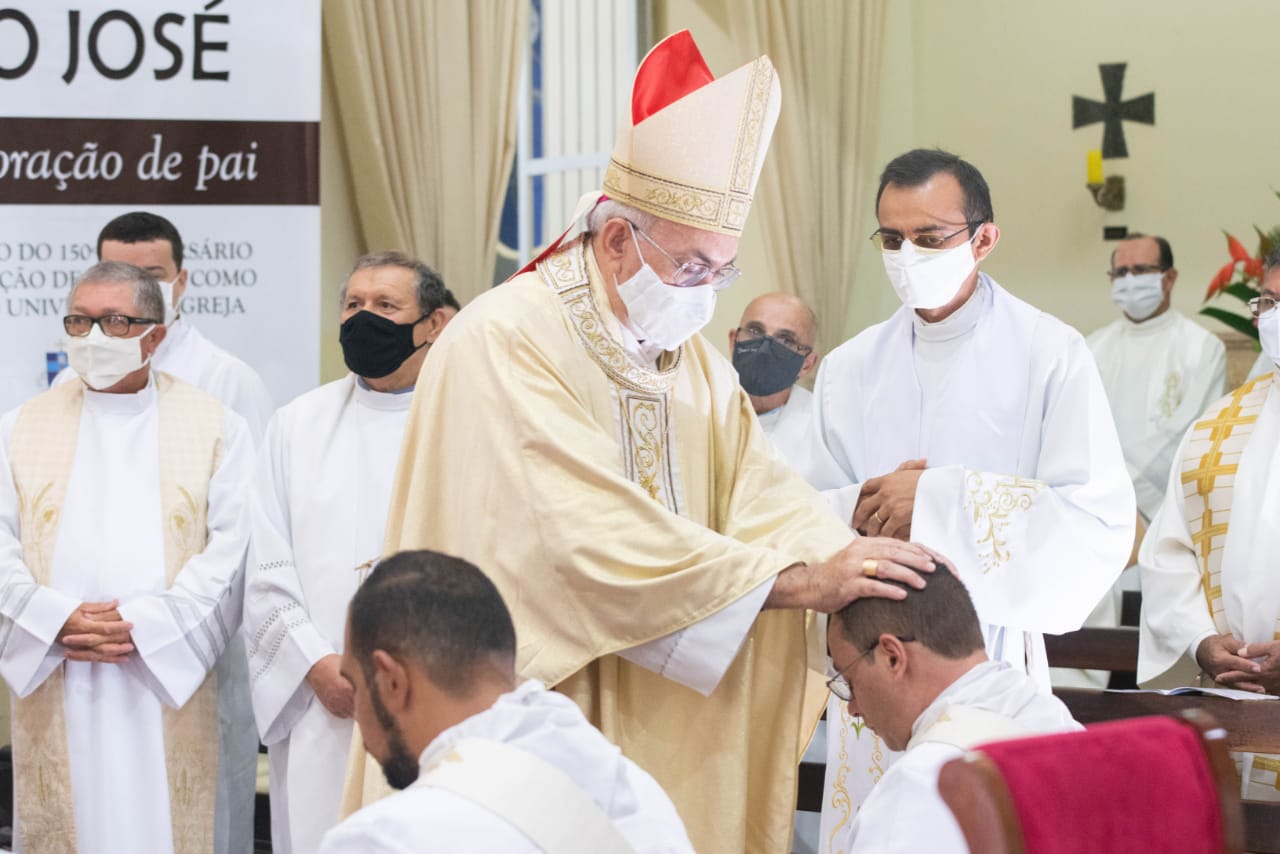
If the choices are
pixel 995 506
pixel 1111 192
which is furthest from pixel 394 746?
pixel 1111 192

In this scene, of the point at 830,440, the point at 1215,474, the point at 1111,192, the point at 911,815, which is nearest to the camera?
the point at 911,815

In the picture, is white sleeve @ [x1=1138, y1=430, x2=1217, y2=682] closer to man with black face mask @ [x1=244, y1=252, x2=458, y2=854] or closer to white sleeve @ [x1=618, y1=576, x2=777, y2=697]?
white sleeve @ [x1=618, y1=576, x2=777, y2=697]

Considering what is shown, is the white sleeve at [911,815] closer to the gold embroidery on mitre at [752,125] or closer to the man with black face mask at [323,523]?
the gold embroidery on mitre at [752,125]

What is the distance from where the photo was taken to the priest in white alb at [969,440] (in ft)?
12.6

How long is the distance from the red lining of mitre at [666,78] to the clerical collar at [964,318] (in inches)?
41.2

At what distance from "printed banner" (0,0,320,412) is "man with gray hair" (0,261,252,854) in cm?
102

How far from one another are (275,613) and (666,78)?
1960 mm

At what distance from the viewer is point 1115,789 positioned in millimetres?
2139

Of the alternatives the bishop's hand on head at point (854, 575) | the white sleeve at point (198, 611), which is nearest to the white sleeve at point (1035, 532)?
the bishop's hand on head at point (854, 575)

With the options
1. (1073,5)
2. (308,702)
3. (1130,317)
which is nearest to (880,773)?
(308,702)

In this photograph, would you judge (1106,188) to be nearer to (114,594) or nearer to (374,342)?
(374,342)

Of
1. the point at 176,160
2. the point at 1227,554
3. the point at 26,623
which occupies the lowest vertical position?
the point at 26,623

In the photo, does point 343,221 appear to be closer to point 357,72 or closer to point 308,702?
point 357,72

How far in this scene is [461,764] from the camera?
86.5 inches
